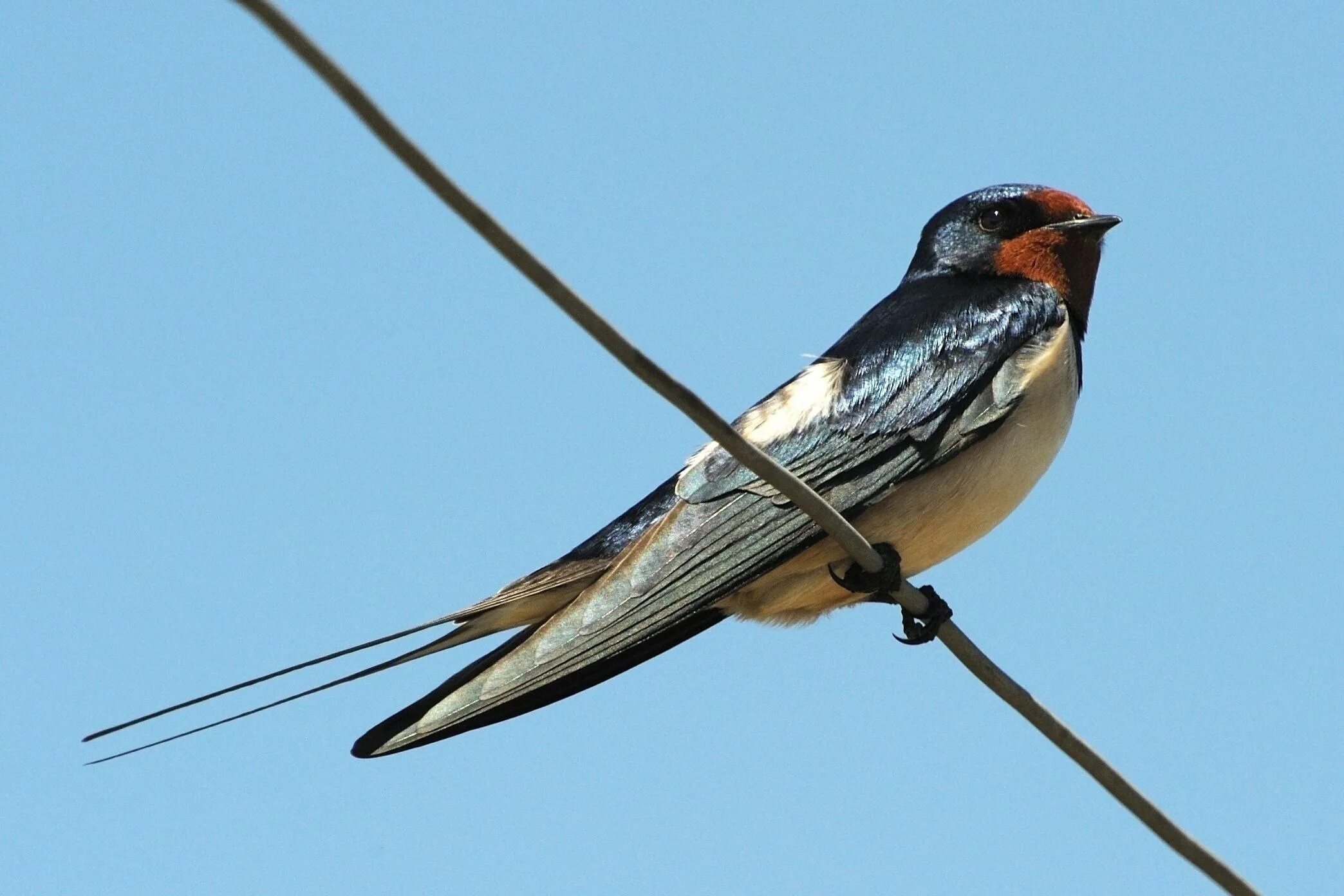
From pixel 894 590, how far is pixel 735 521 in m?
0.42

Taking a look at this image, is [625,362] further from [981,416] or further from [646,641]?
[981,416]

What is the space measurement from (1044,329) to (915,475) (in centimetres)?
65

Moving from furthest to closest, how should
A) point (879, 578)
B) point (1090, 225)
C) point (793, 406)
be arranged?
point (1090, 225) < point (793, 406) < point (879, 578)

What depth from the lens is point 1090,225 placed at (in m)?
4.74

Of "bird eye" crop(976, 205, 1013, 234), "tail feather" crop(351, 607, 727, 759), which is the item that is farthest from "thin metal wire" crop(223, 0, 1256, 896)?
"bird eye" crop(976, 205, 1013, 234)

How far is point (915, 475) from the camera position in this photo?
4.09m

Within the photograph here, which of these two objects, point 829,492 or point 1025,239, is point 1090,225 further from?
point 829,492

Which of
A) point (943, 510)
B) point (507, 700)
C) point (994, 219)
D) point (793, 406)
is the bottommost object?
point (943, 510)

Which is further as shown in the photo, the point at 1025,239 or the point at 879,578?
the point at 1025,239

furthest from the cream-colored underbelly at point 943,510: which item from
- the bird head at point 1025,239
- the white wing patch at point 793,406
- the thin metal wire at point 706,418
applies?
the thin metal wire at point 706,418

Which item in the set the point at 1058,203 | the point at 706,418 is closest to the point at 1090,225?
the point at 1058,203

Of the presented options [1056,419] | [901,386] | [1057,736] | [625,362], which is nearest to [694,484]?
[901,386]

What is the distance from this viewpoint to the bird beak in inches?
186

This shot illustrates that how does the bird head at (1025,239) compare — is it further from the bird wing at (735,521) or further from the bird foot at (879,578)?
the bird foot at (879,578)
